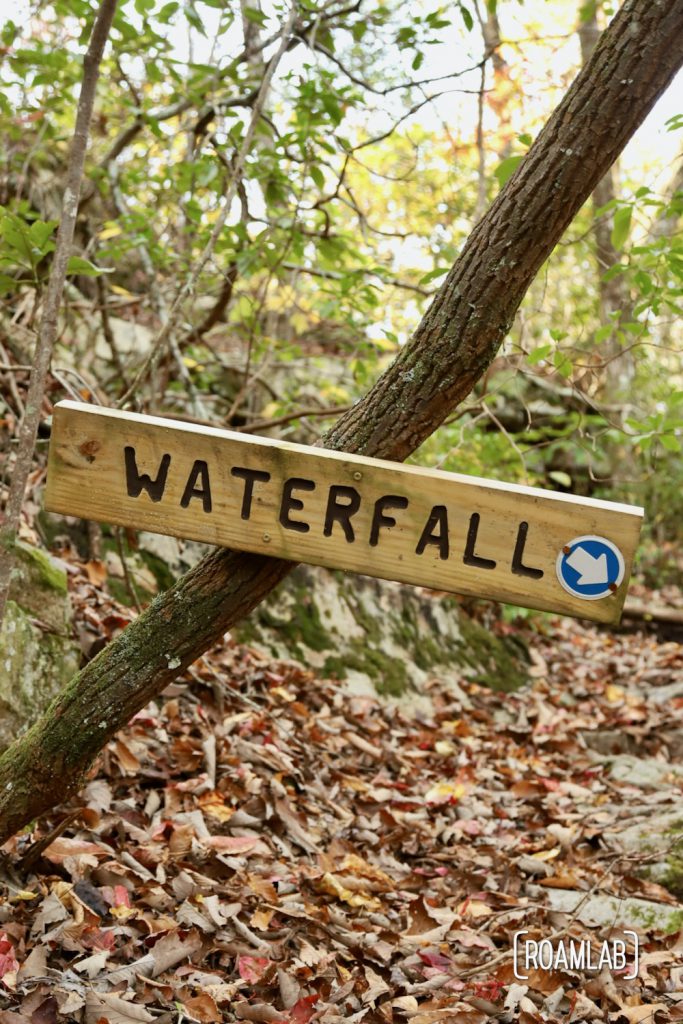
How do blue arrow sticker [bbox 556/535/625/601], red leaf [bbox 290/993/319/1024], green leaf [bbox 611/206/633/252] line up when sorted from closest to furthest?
1. blue arrow sticker [bbox 556/535/625/601]
2. red leaf [bbox 290/993/319/1024]
3. green leaf [bbox 611/206/633/252]

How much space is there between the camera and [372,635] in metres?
5.02

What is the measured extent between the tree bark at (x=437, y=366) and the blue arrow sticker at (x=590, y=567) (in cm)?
42

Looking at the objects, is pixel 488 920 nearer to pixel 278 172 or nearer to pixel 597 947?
pixel 597 947

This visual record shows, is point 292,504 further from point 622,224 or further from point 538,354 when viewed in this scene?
point 622,224

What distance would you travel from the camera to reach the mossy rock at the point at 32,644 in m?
2.57

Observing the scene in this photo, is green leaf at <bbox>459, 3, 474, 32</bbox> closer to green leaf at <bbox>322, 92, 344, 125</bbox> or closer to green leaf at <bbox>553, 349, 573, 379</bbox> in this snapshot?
green leaf at <bbox>322, 92, 344, 125</bbox>

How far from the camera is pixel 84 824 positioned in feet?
8.26

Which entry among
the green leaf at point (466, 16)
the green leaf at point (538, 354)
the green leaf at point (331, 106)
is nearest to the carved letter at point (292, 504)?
the green leaf at point (538, 354)

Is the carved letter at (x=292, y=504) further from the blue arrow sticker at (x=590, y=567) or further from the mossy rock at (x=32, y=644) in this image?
the mossy rock at (x=32, y=644)

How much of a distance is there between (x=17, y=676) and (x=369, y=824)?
1.41 metres

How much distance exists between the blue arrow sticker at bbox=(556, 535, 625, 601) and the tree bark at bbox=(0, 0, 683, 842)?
0.42 m

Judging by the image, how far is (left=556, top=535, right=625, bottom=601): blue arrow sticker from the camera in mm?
1667

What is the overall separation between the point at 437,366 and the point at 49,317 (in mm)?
1000

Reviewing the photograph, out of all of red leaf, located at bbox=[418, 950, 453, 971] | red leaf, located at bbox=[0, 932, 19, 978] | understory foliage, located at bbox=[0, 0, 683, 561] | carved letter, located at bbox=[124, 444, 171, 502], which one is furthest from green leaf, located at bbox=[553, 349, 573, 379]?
red leaf, located at bbox=[0, 932, 19, 978]
